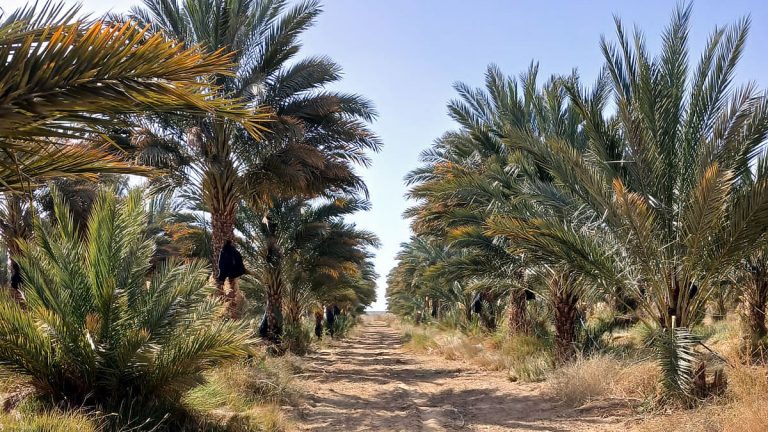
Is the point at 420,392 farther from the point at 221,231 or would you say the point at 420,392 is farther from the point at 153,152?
the point at 153,152

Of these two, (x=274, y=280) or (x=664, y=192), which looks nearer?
(x=664, y=192)

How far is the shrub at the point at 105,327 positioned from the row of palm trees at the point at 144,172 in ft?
0.06

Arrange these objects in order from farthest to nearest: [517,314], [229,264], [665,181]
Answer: [517,314] < [229,264] < [665,181]

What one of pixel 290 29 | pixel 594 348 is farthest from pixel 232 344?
pixel 594 348

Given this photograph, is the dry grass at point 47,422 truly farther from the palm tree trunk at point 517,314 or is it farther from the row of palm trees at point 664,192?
the palm tree trunk at point 517,314

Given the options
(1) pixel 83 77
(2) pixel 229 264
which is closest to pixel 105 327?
(1) pixel 83 77

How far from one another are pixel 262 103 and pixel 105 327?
615 cm

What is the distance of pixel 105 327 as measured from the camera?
6215mm

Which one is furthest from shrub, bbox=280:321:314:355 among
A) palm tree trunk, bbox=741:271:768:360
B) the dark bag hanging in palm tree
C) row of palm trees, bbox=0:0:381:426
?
palm tree trunk, bbox=741:271:768:360

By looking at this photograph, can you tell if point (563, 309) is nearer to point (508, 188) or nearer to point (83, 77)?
point (508, 188)

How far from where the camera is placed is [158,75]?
10.9 ft

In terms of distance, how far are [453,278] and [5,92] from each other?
12.1 metres

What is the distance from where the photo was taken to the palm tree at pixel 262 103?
10992mm

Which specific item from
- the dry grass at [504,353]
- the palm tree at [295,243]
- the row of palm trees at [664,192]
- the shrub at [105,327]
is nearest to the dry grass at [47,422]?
the shrub at [105,327]
